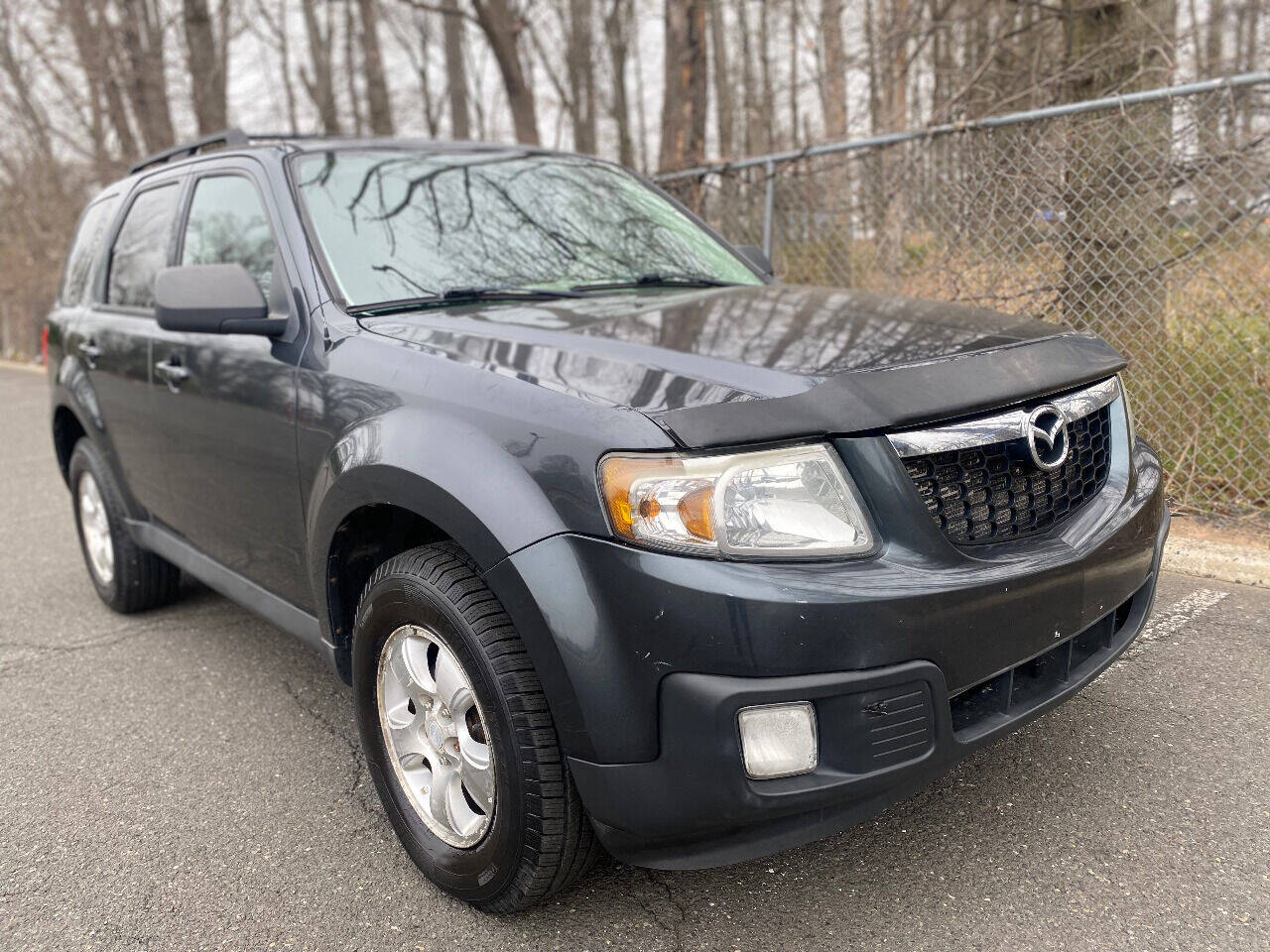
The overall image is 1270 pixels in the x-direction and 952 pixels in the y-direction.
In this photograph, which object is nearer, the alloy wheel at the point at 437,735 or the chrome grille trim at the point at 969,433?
the chrome grille trim at the point at 969,433

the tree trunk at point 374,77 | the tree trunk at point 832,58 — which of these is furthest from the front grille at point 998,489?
the tree trunk at point 374,77

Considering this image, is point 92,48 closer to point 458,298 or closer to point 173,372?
point 173,372

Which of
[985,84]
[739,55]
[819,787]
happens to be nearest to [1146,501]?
[819,787]

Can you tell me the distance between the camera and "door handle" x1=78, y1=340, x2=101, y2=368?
4059mm

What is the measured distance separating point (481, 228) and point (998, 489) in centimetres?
181

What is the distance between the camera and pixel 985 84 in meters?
6.89

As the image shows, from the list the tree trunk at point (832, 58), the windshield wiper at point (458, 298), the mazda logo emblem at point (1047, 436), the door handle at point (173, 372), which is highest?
the tree trunk at point (832, 58)

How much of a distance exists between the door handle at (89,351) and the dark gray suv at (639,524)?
1.23 meters

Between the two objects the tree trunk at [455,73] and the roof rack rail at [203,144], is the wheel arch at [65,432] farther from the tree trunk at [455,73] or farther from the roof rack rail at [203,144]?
the tree trunk at [455,73]

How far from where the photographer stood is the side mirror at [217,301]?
2764 mm

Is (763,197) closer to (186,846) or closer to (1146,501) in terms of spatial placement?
(1146,501)

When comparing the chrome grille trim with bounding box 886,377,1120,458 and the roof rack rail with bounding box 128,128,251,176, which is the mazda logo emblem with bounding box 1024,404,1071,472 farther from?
the roof rack rail with bounding box 128,128,251,176

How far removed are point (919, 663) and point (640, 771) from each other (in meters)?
0.54

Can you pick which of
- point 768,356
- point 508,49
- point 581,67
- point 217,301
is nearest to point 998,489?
point 768,356
